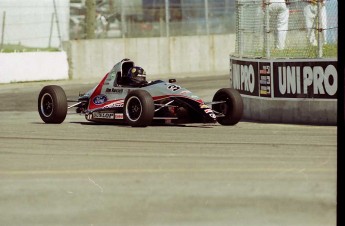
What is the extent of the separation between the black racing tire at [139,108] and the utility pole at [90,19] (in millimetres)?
17473

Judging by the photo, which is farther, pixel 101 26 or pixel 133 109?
pixel 101 26

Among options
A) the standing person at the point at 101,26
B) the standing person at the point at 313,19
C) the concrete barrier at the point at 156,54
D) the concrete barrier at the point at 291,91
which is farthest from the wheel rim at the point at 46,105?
the standing person at the point at 101,26

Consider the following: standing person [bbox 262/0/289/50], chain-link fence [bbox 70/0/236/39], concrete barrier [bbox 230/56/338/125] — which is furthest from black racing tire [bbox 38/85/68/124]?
chain-link fence [bbox 70/0/236/39]

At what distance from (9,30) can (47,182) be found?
2231 centimetres

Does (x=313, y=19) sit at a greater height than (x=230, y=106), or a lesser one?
greater

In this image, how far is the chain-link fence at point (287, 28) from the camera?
16.2 meters

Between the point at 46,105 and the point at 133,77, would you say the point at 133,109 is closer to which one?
the point at 133,77

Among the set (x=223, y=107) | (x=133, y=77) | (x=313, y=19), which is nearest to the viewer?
(x=223, y=107)

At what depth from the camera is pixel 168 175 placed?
9719 mm

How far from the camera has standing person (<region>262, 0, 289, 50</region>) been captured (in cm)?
1714

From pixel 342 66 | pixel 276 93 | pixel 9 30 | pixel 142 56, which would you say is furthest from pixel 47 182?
pixel 142 56

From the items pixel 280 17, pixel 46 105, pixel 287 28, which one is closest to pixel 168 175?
pixel 46 105

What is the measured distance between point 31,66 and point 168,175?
20.5m

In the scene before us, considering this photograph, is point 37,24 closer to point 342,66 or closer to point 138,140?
point 138,140
